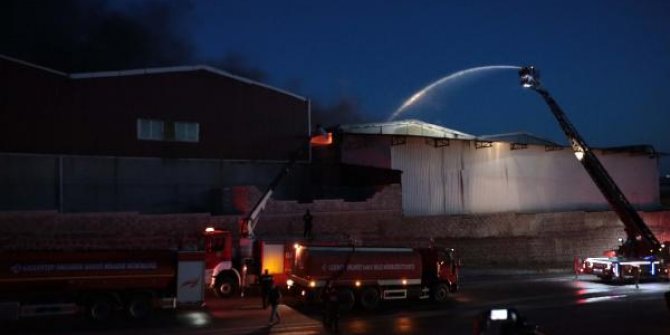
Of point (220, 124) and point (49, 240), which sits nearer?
point (49, 240)

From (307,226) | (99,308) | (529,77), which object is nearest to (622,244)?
(529,77)

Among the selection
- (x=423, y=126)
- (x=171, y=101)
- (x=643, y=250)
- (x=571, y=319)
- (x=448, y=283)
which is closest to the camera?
(x=571, y=319)

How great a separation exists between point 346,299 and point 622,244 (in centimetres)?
1885

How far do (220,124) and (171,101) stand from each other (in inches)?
120

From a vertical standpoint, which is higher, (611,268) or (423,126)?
(423,126)

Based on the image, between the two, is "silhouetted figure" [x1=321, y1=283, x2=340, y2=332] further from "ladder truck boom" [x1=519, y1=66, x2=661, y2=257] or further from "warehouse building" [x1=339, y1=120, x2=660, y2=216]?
"warehouse building" [x1=339, y1=120, x2=660, y2=216]

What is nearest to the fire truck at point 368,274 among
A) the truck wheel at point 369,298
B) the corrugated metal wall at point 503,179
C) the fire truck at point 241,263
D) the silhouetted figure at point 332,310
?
the truck wheel at point 369,298

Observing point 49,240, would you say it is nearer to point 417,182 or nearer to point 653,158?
point 417,182

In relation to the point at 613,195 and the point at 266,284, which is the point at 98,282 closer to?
the point at 266,284

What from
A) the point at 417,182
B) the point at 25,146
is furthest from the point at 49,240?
the point at 417,182

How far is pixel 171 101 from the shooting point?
3666 centimetres

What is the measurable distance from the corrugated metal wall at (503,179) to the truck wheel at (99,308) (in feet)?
75.8

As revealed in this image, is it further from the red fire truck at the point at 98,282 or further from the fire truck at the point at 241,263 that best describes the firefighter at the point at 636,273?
the red fire truck at the point at 98,282

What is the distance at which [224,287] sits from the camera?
85.9ft
